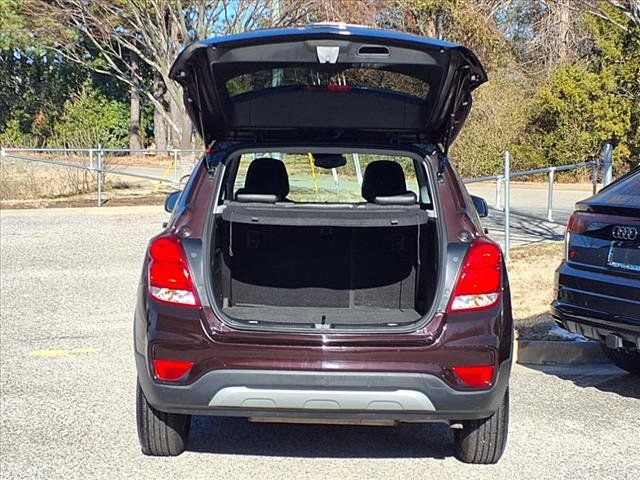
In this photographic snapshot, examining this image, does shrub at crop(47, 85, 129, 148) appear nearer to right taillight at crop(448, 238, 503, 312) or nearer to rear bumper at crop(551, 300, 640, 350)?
rear bumper at crop(551, 300, 640, 350)

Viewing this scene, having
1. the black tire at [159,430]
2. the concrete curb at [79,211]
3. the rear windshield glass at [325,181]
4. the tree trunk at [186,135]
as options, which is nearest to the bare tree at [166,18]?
the tree trunk at [186,135]

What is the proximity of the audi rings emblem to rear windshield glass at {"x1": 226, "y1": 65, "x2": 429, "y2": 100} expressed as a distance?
1.69 meters

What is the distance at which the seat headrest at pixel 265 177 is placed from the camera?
529cm

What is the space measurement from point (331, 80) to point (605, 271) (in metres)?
2.17

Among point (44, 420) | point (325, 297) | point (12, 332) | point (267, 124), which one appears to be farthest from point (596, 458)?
point (12, 332)

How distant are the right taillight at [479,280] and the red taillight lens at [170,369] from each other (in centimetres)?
120

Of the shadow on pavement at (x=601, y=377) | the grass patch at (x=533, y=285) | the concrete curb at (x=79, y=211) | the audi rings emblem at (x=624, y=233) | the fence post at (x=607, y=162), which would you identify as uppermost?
the fence post at (x=607, y=162)

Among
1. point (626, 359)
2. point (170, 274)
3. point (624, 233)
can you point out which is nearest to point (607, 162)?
point (626, 359)

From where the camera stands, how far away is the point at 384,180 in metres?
5.31

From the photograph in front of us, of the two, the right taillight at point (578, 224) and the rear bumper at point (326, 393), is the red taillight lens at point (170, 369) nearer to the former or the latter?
the rear bumper at point (326, 393)

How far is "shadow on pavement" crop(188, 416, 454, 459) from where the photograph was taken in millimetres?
4797

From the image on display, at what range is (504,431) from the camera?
4.46 metres

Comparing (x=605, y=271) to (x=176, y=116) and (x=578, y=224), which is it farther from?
(x=176, y=116)

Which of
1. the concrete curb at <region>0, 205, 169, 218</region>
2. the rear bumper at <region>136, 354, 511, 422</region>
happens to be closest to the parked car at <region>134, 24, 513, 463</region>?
the rear bumper at <region>136, 354, 511, 422</region>
